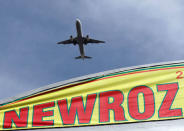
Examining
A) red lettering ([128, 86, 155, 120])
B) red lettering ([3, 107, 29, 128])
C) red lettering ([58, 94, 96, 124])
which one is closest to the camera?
red lettering ([128, 86, 155, 120])

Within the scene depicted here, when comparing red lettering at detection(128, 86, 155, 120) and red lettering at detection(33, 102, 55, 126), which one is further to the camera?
red lettering at detection(33, 102, 55, 126)

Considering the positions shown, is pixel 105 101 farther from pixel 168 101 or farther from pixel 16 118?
pixel 16 118

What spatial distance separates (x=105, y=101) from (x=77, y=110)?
0.98 meters

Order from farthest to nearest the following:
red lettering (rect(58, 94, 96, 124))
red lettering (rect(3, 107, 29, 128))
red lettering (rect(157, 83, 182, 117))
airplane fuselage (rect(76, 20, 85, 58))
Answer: airplane fuselage (rect(76, 20, 85, 58)) < red lettering (rect(3, 107, 29, 128)) < red lettering (rect(58, 94, 96, 124)) < red lettering (rect(157, 83, 182, 117))

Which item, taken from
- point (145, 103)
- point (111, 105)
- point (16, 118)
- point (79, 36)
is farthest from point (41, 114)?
point (79, 36)

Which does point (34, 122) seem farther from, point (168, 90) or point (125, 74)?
point (168, 90)

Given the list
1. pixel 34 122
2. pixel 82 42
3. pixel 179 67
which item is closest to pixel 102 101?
pixel 34 122

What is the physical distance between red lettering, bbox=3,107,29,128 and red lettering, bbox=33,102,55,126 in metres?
0.32

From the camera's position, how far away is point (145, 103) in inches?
282

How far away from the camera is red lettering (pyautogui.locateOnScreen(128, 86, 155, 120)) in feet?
22.9

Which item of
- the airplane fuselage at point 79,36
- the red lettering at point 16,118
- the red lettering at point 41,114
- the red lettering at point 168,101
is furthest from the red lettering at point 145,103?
the airplane fuselage at point 79,36

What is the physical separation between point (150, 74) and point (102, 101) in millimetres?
1895

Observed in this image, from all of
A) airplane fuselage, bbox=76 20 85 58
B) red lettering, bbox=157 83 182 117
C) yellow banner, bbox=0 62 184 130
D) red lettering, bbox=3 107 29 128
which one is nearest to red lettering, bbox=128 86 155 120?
yellow banner, bbox=0 62 184 130

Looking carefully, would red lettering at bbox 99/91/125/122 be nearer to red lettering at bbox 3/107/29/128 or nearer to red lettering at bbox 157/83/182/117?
red lettering at bbox 157/83/182/117
